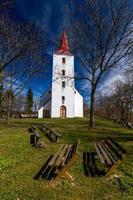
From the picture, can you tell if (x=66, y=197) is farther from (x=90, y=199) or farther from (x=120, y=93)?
(x=120, y=93)

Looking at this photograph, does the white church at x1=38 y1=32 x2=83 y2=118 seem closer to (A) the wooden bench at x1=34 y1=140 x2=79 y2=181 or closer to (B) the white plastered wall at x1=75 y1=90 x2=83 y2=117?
(B) the white plastered wall at x1=75 y1=90 x2=83 y2=117

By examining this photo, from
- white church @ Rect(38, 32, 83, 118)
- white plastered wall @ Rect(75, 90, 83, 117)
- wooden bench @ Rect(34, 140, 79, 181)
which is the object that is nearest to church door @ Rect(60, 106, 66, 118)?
white church @ Rect(38, 32, 83, 118)

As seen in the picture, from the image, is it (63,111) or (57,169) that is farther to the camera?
(63,111)

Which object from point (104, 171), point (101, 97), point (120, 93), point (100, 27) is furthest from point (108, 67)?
point (101, 97)

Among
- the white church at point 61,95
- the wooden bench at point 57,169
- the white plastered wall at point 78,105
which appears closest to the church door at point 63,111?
the white church at point 61,95

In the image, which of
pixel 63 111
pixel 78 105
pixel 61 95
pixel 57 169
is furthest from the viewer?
pixel 78 105

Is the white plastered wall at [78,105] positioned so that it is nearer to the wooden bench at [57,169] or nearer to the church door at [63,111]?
the church door at [63,111]

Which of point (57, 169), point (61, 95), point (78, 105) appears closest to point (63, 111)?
point (61, 95)

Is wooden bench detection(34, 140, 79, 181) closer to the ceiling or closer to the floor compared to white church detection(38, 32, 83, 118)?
closer to the floor

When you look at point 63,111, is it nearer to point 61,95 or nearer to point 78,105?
point 61,95

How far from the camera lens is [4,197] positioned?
526cm

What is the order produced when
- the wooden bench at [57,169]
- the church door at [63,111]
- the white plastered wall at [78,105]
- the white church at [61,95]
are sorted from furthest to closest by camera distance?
the white plastered wall at [78,105], the church door at [63,111], the white church at [61,95], the wooden bench at [57,169]

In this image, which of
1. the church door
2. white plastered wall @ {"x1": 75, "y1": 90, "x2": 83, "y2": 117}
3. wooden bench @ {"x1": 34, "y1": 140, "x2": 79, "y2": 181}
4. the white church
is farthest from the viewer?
white plastered wall @ {"x1": 75, "y1": 90, "x2": 83, "y2": 117}

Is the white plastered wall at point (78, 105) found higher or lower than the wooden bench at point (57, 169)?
higher
